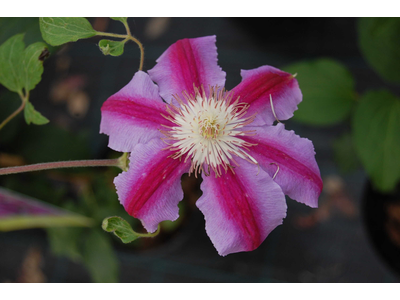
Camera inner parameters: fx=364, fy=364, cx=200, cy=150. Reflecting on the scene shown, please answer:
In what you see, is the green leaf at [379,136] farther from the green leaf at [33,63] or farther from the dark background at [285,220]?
the green leaf at [33,63]

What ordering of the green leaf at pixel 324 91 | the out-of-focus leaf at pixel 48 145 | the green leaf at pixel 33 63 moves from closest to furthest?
the green leaf at pixel 33 63
the green leaf at pixel 324 91
the out-of-focus leaf at pixel 48 145

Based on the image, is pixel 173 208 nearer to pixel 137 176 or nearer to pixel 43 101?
pixel 137 176

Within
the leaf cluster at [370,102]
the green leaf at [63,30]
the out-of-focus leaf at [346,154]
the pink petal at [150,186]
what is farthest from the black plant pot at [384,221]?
the green leaf at [63,30]

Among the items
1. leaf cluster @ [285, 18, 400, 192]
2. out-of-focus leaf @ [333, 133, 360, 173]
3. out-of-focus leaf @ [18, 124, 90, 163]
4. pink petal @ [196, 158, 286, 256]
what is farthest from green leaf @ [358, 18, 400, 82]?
out-of-focus leaf @ [18, 124, 90, 163]

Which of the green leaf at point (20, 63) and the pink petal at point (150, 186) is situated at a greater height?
the green leaf at point (20, 63)

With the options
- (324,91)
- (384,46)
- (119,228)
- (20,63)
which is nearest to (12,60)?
(20,63)

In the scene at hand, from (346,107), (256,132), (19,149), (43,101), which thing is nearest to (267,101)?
(256,132)
